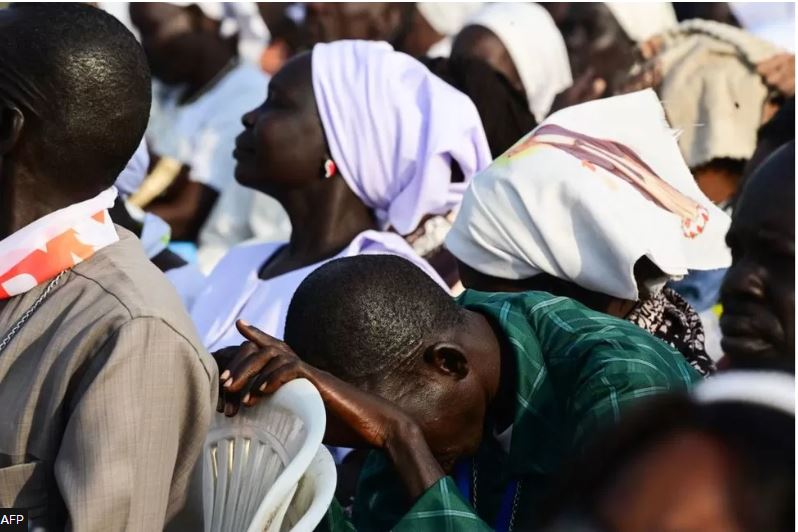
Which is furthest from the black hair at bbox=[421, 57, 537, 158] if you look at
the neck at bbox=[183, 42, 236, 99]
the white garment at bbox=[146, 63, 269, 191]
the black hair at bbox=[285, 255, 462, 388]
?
the black hair at bbox=[285, 255, 462, 388]

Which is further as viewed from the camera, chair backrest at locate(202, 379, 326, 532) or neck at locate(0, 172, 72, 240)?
neck at locate(0, 172, 72, 240)

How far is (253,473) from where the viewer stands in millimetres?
2506

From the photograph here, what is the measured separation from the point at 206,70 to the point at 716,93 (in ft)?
10.3

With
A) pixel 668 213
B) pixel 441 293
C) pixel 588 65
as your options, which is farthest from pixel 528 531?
pixel 588 65

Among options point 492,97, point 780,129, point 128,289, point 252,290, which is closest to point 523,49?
point 492,97

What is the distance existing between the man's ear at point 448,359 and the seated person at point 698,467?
1636mm

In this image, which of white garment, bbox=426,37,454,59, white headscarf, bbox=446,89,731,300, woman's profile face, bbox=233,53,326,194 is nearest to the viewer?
white headscarf, bbox=446,89,731,300

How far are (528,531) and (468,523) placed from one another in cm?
126

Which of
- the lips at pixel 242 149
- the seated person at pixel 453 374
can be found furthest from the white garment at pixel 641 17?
the seated person at pixel 453 374

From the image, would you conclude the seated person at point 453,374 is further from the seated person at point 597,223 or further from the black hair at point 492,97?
the black hair at point 492,97

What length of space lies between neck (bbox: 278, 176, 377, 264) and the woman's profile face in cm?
4

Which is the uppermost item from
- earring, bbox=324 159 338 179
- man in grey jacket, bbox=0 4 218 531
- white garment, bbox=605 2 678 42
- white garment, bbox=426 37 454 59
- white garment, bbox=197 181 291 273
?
man in grey jacket, bbox=0 4 218 531

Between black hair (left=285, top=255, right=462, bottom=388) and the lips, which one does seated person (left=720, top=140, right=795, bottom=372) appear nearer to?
black hair (left=285, top=255, right=462, bottom=388)

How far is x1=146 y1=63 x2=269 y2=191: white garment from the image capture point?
716 centimetres
